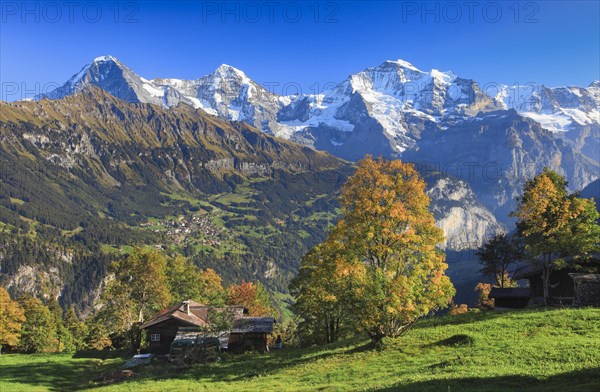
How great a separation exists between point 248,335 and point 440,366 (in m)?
50.2

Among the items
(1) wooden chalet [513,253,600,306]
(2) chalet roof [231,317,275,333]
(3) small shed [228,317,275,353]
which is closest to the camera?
(1) wooden chalet [513,253,600,306]

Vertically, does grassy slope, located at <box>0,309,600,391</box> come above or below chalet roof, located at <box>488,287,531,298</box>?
below

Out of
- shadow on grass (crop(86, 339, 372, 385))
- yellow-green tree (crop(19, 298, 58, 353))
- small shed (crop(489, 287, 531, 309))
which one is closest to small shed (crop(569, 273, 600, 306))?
small shed (crop(489, 287, 531, 309))

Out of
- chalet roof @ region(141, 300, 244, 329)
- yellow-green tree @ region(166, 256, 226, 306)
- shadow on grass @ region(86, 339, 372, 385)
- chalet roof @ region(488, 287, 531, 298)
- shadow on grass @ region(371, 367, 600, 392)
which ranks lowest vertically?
shadow on grass @ region(86, 339, 372, 385)

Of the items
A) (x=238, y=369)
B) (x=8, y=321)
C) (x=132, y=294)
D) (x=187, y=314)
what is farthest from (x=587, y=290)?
(x=8, y=321)

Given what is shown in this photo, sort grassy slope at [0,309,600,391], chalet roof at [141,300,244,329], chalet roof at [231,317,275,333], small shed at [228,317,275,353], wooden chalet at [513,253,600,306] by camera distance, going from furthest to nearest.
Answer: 1. chalet roof at [141,300,244,329]
2. small shed at [228,317,275,353]
3. chalet roof at [231,317,275,333]
4. wooden chalet at [513,253,600,306]
5. grassy slope at [0,309,600,391]

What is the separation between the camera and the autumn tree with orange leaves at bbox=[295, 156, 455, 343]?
4012cm

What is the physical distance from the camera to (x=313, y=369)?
128ft

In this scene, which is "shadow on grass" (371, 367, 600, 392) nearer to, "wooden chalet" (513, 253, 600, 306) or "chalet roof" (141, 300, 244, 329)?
"wooden chalet" (513, 253, 600, 306)

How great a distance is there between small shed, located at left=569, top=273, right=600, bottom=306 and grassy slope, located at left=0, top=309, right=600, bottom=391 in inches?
329

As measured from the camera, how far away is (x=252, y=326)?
77938 mm

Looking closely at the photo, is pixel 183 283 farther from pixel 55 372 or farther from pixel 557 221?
pixel 557 221

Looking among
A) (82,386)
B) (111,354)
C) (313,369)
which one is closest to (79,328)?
(111,354)

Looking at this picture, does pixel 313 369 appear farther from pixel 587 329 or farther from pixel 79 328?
pixel 79 328
